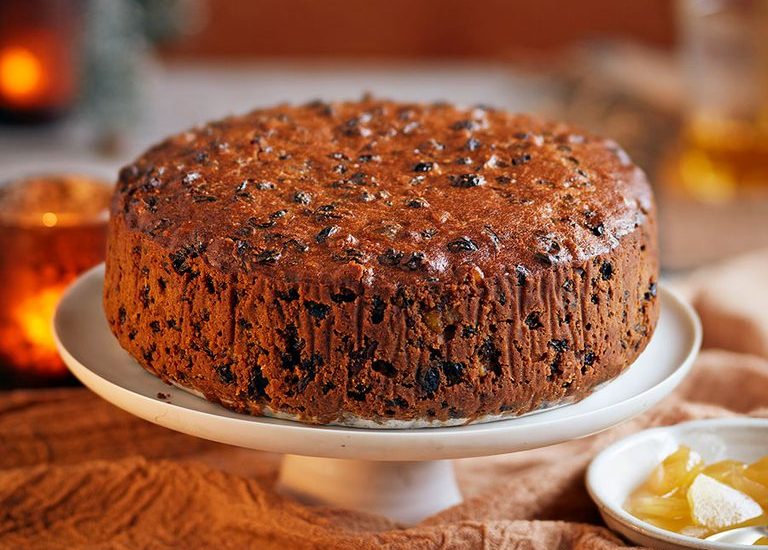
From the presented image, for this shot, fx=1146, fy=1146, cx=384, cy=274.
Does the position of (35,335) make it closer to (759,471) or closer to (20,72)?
(759,471)

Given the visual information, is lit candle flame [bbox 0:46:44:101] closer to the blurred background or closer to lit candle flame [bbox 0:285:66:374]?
the blurred background

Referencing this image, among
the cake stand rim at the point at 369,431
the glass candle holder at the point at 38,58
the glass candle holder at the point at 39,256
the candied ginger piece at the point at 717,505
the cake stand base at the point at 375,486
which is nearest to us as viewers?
the cake stand rim at the point at 369,431

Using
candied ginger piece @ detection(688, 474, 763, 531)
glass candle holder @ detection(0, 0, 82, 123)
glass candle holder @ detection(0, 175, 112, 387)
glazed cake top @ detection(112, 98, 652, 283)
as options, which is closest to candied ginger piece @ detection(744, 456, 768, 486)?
candied ginger piece @ detection(688, 474, 763, 531)

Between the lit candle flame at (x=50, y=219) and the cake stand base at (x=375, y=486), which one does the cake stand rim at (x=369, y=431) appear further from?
the lit candle flame at (x=50, y=219)

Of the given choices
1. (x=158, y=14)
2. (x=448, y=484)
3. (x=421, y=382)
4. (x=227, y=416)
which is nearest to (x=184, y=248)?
(x=227, y=416)

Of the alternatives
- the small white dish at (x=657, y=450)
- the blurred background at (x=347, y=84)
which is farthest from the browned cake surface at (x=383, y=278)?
the blurred background at (x=347, y=84)

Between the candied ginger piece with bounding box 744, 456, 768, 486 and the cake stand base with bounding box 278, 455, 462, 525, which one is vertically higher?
the candied ginger piece with bounding box 744, 456, 768, 486
